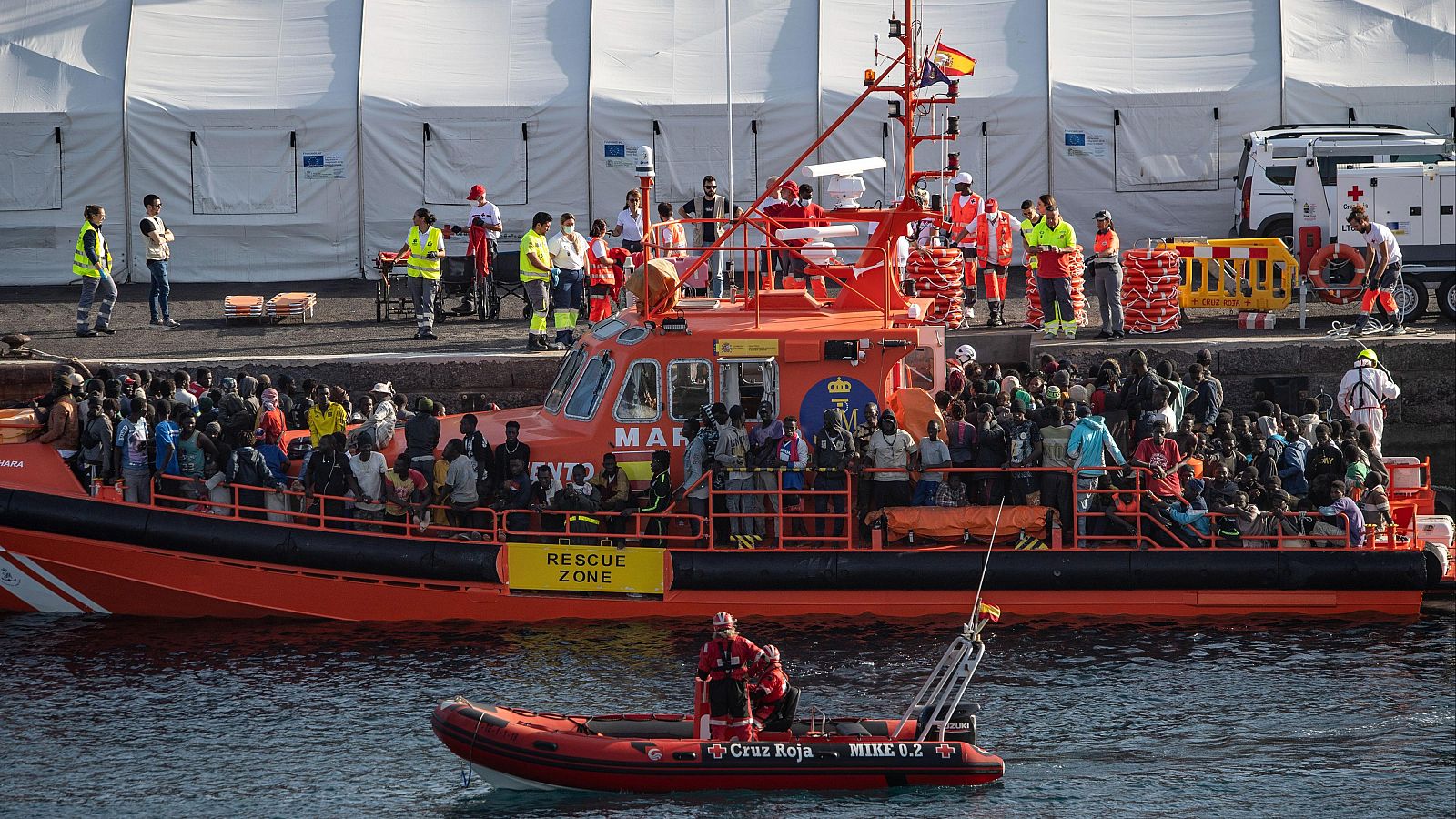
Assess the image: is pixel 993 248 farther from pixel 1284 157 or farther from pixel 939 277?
pixel 1284 157

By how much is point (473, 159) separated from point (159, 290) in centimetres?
472

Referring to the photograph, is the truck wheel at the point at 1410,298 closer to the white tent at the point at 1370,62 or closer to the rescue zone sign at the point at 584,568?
the white tent at the point at 1370,62

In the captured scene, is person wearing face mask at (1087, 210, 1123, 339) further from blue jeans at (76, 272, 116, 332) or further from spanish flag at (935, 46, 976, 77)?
blue jeans at (76, 272, 116, 332)

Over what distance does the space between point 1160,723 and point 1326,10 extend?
47.5ft

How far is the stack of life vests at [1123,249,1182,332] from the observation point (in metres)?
17.4

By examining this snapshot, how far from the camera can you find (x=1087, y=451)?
12492mm

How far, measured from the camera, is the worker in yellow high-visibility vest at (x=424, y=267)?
17.7m

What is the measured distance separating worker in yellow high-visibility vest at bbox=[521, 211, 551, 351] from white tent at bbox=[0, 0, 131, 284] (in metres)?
7.55

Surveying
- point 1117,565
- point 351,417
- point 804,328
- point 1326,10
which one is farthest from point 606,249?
point 1326,10

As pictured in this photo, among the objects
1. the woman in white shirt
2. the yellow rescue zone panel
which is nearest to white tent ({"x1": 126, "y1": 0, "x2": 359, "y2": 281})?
the woman in white shirt

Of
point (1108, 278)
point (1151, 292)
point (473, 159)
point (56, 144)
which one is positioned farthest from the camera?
point (473, 159)

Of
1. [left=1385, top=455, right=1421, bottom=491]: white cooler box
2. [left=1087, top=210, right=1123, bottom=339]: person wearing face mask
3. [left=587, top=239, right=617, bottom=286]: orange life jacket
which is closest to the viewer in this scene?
[left=1385, top=455, right=1421, bottom=491]: white cooler box

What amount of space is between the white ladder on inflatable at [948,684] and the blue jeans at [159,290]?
1171 cm

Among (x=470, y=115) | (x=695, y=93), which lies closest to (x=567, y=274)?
(x=470, y=115)
